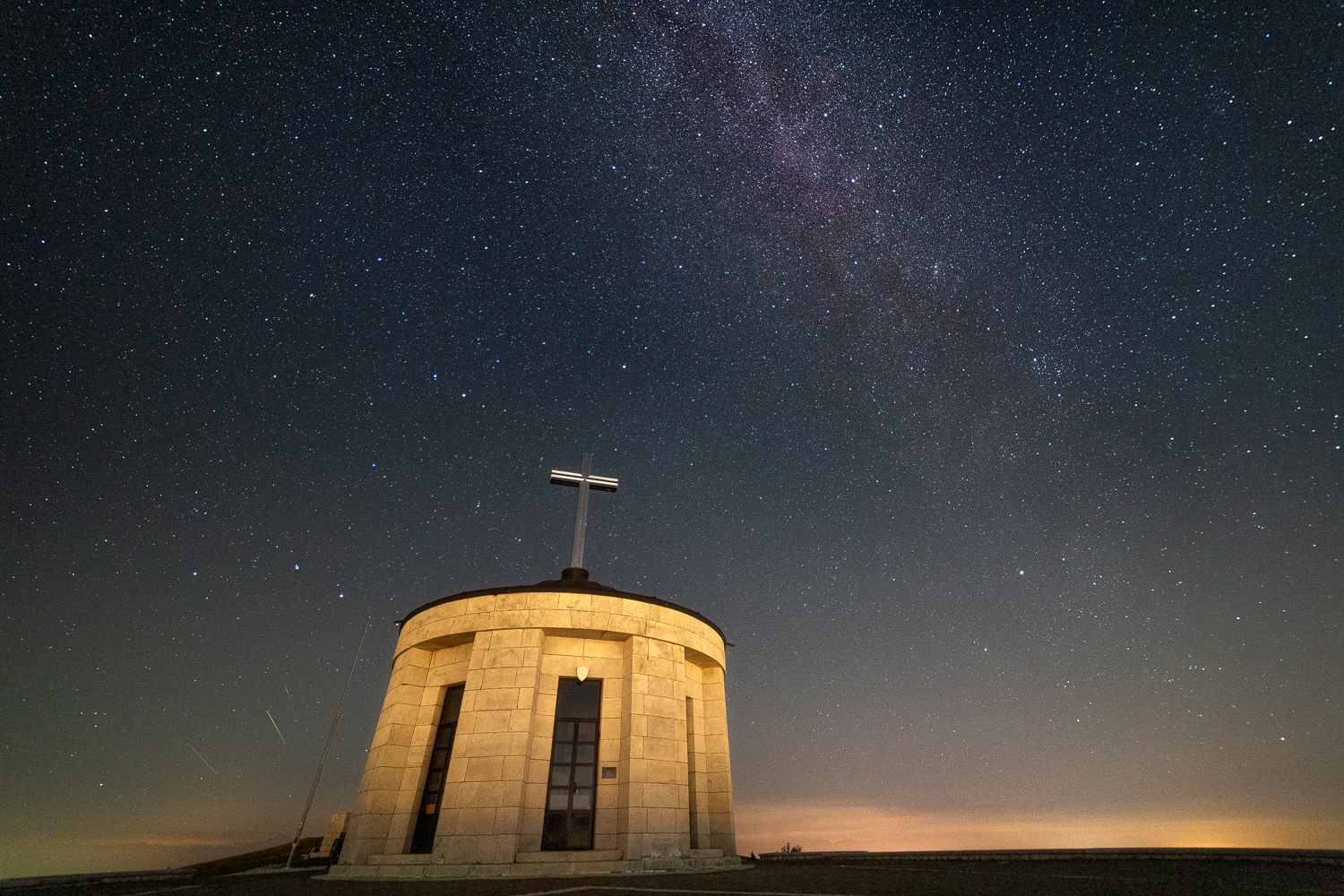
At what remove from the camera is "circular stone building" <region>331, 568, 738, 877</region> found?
43.0 feet

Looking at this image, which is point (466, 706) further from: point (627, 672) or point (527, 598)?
point (627, 672)

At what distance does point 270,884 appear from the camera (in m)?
11.4

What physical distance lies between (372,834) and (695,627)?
8421 mm

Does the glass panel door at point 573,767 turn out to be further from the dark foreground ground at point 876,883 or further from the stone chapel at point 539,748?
the dark foreground ground at point 876,883

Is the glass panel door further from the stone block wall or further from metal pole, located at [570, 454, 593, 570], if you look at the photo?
metal pole, located at [570, 454, 593, 570]

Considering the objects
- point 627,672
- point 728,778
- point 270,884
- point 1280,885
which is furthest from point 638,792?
point 1280,885

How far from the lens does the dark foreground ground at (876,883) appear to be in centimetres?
843

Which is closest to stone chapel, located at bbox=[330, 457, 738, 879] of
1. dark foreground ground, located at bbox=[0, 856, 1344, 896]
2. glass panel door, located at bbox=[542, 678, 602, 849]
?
glass panel door, located at bbox=[542, 678, 602, 849]

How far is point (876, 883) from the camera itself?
9.62 meters

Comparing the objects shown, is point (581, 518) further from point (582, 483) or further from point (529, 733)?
point (529, 733)

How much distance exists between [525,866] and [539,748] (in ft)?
7.56

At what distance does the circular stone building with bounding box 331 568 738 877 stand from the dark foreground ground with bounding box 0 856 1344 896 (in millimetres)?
1313

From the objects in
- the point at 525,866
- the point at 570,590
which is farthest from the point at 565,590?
the point at 525,866

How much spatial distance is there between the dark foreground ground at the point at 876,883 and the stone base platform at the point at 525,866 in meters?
0.62
